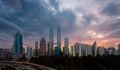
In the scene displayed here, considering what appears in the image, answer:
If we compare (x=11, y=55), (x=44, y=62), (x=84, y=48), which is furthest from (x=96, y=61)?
(x=11, y=55)

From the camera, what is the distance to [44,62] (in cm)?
10394

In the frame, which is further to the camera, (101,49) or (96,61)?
(101,49)

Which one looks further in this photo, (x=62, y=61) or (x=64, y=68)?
(x=62, y=61)

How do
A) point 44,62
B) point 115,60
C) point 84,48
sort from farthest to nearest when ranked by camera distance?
point 84,48 → point 44,62 → point 115,60

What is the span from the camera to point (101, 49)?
136 meters

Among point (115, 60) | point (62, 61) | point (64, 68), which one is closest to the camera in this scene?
point (115, 60)

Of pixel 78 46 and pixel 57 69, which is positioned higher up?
pixel 78 46

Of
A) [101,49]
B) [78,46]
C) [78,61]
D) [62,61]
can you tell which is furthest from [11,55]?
[78,61]

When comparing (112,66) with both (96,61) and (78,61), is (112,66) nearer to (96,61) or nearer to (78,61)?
(96,61)

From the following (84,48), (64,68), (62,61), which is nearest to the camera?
(64,68)

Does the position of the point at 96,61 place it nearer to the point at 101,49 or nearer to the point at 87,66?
the point at 87,66

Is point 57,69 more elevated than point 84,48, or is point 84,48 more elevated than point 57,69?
point 84,48

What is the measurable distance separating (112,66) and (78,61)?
593 inches

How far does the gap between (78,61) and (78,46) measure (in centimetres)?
5893
